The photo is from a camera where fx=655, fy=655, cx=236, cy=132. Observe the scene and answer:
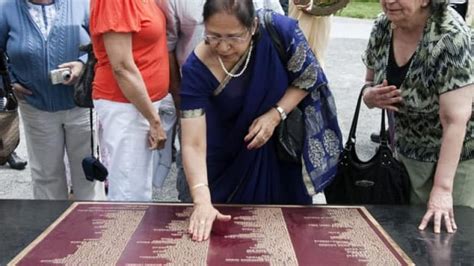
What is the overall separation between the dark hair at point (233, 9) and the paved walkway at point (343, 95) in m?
2.06

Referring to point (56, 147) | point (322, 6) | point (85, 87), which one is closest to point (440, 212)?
point (85, 87)

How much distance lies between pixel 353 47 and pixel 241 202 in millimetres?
8619

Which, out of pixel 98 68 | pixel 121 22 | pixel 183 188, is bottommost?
pixel 183 188

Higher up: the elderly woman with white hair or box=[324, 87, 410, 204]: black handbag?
the elderly woman with white hair

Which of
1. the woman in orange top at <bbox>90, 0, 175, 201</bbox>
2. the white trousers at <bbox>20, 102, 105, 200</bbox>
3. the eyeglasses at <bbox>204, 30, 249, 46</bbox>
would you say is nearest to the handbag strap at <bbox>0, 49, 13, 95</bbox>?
the white trousers at <bbox>20, 102, 105, 200</bbox>

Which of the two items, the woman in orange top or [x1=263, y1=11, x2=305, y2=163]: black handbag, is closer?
[x1=263, y1=11, x2=305, y2=163]: black handbag

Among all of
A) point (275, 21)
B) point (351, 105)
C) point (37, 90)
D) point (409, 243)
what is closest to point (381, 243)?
point (409, 243)

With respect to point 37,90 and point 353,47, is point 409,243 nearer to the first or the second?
point 37,90

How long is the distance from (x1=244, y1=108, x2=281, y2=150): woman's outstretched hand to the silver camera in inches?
38.4

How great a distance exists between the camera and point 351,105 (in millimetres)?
6457

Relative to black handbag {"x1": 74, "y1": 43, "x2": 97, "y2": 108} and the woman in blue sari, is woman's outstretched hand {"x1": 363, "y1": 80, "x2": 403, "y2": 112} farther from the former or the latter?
black handbag {"x1": 74, "y1": 43, "x2": 97, "y2": 108}

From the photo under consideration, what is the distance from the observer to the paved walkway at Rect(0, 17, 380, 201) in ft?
12.9

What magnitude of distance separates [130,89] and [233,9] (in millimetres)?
680

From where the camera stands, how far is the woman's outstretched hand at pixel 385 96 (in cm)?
205
